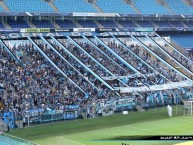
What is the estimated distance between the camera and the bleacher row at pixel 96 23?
44237 mm

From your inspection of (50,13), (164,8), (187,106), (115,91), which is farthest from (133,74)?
(164,8)

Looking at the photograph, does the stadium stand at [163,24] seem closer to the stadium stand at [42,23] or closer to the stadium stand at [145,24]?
the stadium stand at [145,24]

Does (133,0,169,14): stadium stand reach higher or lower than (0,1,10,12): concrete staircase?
higher

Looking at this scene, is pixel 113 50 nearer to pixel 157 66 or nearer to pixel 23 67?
pixel 157 66

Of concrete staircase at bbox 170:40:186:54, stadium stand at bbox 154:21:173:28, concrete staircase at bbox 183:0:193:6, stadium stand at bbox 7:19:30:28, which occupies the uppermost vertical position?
concrete staircase at bbox 183:0:193:6

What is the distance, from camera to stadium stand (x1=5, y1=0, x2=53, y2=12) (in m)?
44.7

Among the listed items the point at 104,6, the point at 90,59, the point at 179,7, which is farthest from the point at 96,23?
the point at 179,7

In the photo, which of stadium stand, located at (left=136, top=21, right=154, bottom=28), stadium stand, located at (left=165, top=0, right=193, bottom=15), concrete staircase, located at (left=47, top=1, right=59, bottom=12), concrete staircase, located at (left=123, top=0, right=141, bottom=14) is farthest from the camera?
stadium stand, located at (left=165, top=0, right=193, bottom=15)

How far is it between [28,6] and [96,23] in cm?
813

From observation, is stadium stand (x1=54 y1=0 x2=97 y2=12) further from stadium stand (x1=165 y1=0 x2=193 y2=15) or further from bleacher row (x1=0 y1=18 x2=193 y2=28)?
stadium stand (x1=165 y1=0 x2=193 y2=15)

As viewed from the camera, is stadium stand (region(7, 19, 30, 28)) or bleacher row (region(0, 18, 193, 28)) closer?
stadium stand (region(7, 19, 30, 28))

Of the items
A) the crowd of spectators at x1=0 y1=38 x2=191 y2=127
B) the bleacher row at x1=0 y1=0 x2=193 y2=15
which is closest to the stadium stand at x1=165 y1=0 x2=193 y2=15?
the bleacher row at x1=0 y1=0 x2=193 y2=15

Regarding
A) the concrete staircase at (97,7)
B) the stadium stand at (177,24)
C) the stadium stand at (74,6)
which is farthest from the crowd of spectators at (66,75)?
the stadium stand at (177,24)

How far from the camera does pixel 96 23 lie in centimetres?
4947
